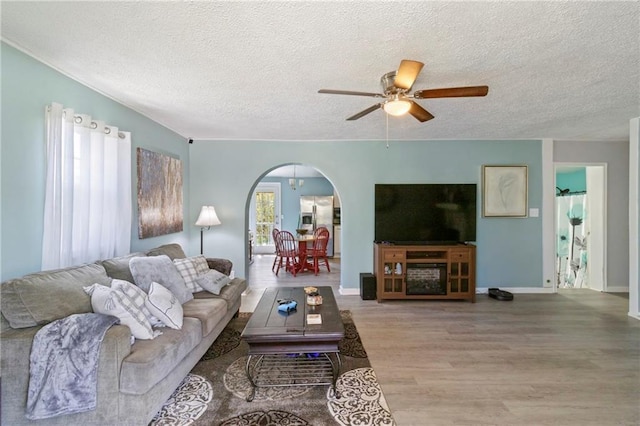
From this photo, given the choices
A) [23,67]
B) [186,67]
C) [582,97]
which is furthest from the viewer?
[582,97]

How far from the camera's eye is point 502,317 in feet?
12.1

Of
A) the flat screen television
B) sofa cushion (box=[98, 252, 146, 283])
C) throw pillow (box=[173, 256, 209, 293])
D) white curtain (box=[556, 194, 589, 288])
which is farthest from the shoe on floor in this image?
sofa cushion (box=[98, 252, 146, 283])

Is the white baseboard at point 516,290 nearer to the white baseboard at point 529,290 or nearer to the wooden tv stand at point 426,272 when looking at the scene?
the white baseboard at point 529,290

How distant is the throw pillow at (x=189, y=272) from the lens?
2.97 m

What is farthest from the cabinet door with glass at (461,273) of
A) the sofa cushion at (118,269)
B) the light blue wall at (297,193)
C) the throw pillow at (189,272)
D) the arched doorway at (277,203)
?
the light blue wall at (297,193)

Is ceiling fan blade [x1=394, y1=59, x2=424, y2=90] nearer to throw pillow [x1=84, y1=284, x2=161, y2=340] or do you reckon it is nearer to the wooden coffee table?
the wooden coffee table

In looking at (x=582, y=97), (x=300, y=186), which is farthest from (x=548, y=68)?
(x=300, y=186)

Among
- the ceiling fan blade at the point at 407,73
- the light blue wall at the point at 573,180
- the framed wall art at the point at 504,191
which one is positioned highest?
the ceiling fan blade at the point at 407,73

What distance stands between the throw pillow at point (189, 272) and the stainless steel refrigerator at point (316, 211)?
565 cm

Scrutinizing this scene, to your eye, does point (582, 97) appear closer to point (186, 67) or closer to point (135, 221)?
point (186, 67)

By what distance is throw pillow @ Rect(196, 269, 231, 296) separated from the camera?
3.05m

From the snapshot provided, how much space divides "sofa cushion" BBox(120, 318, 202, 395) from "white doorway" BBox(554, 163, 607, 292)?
5.54m

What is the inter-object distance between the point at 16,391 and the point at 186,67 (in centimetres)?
229

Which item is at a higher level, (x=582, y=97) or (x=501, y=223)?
(x=582, y=97)
